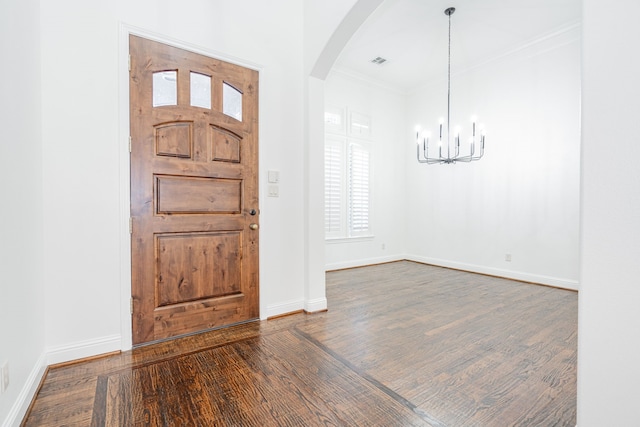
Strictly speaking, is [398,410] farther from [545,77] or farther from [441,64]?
[441,64]

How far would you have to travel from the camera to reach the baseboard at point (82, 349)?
204 centimetres

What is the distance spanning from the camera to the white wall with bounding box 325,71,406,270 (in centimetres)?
523

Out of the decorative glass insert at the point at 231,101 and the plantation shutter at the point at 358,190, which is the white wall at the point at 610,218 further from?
the plantation shutter at the point at 358,190

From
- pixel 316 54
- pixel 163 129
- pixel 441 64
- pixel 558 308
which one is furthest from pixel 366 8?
pixel 558 308

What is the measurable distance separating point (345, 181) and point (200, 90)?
314cm

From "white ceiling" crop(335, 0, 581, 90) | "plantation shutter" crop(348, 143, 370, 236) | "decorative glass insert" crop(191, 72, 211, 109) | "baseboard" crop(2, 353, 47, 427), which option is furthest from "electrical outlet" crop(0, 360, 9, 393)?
"plantation shutter" crop(348, 143, 370, 236)

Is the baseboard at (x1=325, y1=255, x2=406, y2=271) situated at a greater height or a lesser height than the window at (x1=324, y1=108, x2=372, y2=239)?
lesser

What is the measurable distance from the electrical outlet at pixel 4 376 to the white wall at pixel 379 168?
13.3ft

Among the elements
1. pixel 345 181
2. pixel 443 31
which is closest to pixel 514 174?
pixel 443 31

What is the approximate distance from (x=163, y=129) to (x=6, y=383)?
1.79 meters

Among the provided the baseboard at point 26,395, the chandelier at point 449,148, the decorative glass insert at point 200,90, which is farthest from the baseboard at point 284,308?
the chandelier at point 449,148

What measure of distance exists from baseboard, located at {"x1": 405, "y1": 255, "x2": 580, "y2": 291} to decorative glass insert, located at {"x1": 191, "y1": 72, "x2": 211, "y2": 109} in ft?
15.4

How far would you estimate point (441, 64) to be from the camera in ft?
16.3

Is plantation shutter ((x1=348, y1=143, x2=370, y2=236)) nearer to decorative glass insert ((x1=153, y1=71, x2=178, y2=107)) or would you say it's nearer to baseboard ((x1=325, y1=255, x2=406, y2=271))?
baseboard ((x1=325, y1=255, x2=406, y2=271))
